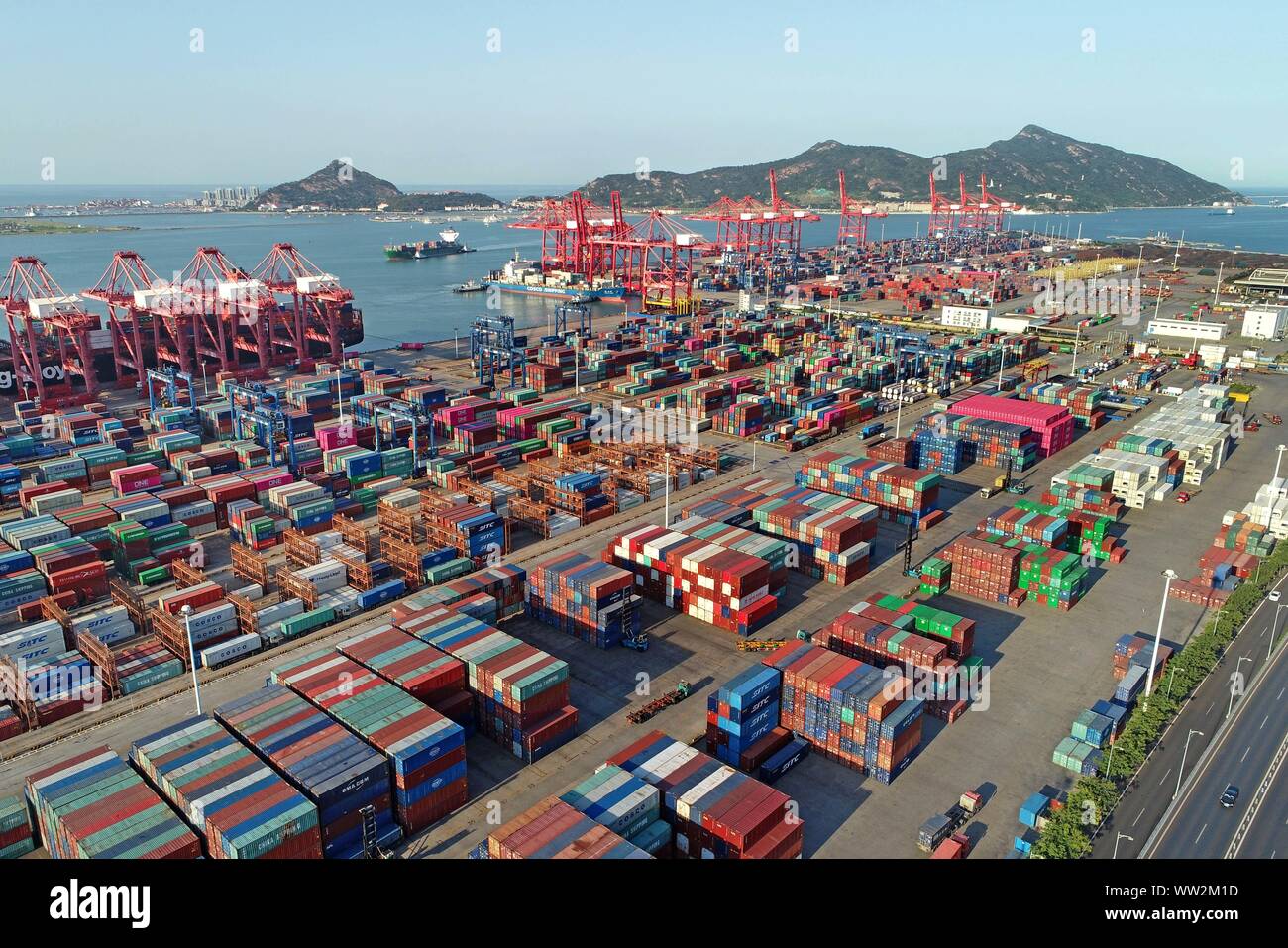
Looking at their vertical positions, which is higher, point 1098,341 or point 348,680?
point 1098,341

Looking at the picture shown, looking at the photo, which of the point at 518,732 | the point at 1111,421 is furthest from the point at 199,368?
the point at 1111,421

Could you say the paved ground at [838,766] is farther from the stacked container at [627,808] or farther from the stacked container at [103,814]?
the stacked container at [103,814]

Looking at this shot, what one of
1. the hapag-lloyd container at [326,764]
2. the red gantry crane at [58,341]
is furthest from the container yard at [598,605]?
the red gantry crane at [58,341]

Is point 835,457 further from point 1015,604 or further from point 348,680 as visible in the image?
point 348,680

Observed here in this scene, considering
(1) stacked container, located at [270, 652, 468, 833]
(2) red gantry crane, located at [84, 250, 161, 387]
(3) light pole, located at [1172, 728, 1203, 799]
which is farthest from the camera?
(2) red gantry crane, located at [84, 250, 161, 387]

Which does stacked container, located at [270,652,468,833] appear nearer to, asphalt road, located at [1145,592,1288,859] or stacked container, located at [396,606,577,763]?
stacked container, located at [396,606,577,763]

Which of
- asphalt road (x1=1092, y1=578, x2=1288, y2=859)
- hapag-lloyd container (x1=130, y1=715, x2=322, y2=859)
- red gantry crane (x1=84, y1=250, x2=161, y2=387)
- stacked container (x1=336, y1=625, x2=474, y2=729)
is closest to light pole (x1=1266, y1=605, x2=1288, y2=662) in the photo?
asphalt road (x1=1092, y1=578, x2=1288, y2=859)

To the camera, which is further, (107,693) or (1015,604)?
(1015,604)
